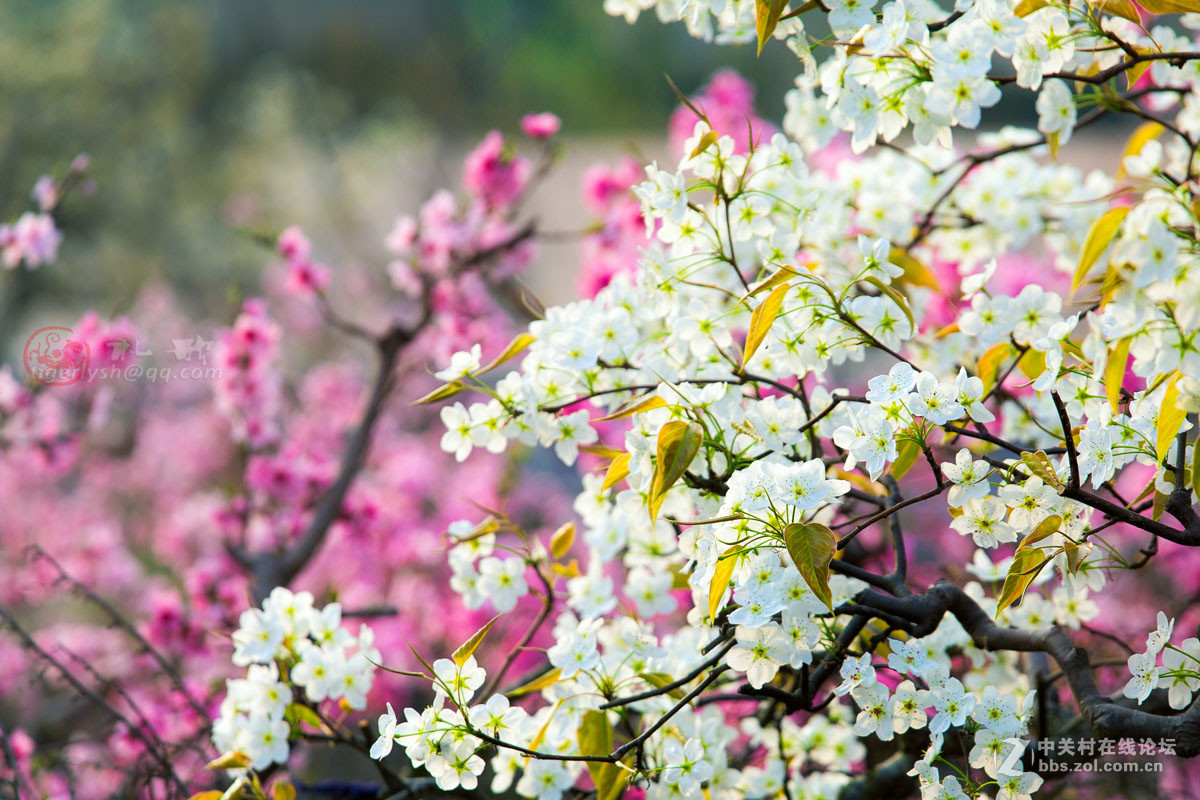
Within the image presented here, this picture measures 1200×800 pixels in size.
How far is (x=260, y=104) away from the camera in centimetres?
695

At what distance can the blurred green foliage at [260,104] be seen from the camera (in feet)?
17.4

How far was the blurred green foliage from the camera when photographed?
5297 mm

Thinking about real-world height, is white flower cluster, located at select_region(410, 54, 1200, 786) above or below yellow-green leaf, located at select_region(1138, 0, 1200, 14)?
below

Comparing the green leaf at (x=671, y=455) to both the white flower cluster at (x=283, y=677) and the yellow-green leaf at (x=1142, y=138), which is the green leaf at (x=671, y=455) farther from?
the yellow-green leaf at (x=1142, y=138)

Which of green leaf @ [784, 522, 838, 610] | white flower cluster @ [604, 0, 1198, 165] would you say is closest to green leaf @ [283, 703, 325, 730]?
green leaf @ [784, 522, 838, 610]

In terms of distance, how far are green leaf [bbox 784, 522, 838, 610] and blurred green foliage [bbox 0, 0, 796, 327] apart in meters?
1.42

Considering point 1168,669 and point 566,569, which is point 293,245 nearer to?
point 566,569

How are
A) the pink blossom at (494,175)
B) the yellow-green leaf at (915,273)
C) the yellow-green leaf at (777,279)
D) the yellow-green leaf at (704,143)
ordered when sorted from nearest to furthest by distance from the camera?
the yellow-green leaf at (777,279)
the yellow-green leaf at (704,143)
the yellow-green leaf at (915,273)
the pink blossom at (494,175)

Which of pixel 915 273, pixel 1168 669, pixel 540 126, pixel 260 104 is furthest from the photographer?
pixel 260 104

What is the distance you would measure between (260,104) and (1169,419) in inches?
287

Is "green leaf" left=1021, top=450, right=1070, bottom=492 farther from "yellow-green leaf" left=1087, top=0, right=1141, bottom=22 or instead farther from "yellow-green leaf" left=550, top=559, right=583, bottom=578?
"yellow-green leaf" left=550, top=559, right=583, bottom=578

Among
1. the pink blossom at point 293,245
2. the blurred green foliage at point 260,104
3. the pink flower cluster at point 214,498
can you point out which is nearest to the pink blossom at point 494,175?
the pink flower cluster at point 214,498

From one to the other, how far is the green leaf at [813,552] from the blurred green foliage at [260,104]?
1418mm

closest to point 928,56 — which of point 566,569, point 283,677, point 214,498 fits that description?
point 566,569
